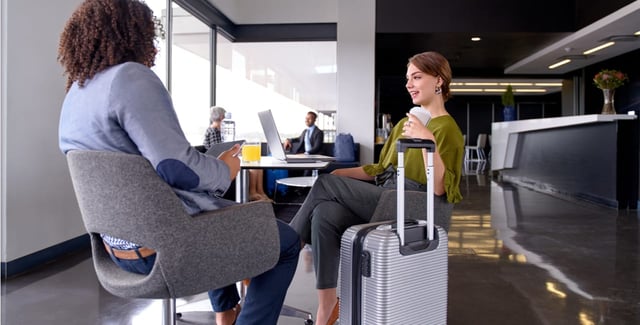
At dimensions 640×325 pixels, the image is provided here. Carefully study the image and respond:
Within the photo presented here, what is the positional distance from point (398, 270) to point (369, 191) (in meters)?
0.45

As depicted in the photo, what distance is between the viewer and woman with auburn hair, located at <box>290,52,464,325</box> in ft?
6.14

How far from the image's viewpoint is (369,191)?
1938 mm

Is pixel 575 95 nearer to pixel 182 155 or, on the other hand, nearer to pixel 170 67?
pixel 170 67

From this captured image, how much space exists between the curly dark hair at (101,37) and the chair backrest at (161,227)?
0.24 meters

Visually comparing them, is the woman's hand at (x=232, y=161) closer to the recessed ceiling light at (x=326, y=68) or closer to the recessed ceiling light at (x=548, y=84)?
the recessed ceiling light at (x=326, y=68)

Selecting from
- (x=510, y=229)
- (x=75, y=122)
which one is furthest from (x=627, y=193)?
(x=75, y=122)

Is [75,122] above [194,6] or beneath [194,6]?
beneath

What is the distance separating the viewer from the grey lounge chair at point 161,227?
1209mm

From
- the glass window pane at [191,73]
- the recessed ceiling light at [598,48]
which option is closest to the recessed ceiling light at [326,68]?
the glass window pane at [191,73]

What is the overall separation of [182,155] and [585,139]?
20.8ft

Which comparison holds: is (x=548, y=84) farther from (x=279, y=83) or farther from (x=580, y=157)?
(x=279, y=83)

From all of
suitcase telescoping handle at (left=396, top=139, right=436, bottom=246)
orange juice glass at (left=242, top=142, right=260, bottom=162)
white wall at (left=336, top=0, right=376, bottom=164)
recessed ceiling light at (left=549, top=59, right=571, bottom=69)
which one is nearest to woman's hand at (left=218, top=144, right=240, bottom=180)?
suitcase telescoping handle at (left=396, top=139, right=436, bottom=246)

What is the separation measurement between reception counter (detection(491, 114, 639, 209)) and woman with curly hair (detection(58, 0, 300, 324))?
550 centimetres

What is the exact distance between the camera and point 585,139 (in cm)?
646
